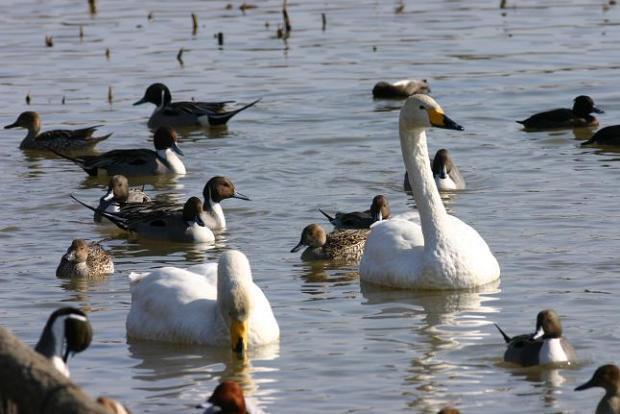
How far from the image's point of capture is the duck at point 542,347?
1014 centimetres

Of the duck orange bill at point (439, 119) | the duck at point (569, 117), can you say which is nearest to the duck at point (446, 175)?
the duck at point (569, 117)

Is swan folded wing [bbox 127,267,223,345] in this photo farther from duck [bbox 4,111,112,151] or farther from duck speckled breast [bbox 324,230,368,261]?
duck [bbox 4,111,112,151]

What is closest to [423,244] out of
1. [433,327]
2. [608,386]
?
[433,327]

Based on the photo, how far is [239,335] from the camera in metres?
10.6

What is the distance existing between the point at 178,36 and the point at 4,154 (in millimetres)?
8287

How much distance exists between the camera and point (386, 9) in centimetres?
3102

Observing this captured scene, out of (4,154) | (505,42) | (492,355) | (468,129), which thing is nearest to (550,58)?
(505,42)

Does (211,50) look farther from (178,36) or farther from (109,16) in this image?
(109,16)

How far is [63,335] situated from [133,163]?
10.4m

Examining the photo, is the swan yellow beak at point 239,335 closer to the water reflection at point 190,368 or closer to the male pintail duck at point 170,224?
the water reflection at point 190,368

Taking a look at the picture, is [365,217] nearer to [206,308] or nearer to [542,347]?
[206,308]

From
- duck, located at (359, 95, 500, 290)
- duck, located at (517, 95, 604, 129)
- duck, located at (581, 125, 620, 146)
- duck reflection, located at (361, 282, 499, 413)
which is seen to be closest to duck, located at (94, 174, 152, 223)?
duck, located at (359, 95, 500, 290)

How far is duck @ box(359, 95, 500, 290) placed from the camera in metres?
12.6

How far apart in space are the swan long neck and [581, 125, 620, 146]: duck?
633 centimetres
